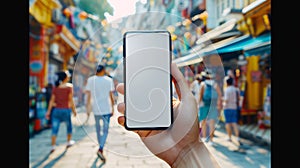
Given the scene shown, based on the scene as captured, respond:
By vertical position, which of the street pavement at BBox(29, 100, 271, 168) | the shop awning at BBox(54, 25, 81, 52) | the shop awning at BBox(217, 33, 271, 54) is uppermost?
the shop awning at BBox(54, 25, 81, 52)

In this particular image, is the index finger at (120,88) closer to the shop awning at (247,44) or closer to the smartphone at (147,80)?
the smartphone at (147,80)

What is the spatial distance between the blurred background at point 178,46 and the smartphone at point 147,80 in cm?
4

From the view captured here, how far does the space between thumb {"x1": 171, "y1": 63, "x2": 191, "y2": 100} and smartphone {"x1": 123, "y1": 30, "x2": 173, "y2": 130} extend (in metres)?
0.01

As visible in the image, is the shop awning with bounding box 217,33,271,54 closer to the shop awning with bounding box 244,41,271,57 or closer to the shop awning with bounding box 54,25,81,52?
the shop awning with bounding box 244,41,271,57

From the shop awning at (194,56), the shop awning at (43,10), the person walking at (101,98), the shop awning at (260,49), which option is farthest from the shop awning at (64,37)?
the shop awning at (194,56)

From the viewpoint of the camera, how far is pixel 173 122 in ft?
2.92

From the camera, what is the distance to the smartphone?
2.81 ft

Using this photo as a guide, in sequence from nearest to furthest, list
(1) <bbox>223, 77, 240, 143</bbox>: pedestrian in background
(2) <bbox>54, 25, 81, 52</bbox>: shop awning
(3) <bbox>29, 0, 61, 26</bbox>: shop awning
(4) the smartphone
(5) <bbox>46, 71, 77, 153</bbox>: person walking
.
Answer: (4) the smartphone, (5) <bbox>46, 71, 77, 153</bbox>: person walking, (1) <bbox>223, 77, 240, 143</bbox>: pedestrian in background, (3) <bbox>29, 0, 61, 26</bbox>: shop awning, (2) <bbox>54, 25, 81, 52</bbox>: shop awning

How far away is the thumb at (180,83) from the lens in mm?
862

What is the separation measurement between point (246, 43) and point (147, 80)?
5.71 m

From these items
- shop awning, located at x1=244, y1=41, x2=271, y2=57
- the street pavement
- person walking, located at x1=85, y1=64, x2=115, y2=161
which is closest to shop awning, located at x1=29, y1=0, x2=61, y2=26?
the street pavement

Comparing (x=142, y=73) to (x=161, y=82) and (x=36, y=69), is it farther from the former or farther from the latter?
(x=36, y=69)

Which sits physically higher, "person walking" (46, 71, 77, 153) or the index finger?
the index finger
